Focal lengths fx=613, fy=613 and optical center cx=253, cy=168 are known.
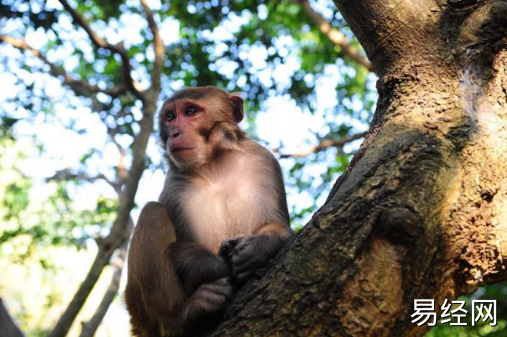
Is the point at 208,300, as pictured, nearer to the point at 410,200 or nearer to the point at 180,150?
the point at 410,200

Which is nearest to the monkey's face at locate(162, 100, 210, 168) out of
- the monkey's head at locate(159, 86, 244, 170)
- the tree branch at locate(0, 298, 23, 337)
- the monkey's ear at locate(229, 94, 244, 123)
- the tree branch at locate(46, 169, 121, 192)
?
the monkey's head at locate(159, 86, 244, 170)

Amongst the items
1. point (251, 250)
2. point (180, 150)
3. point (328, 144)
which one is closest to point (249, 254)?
point (251, 250)

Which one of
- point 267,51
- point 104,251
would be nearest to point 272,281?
point 104,251

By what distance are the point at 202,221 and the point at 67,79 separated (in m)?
5.01

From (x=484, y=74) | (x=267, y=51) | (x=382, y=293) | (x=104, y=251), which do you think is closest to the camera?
(x=382, y=293)

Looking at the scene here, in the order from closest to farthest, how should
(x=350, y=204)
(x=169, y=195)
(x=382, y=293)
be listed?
(x=382, y=293)
(x=350, y=204)
(x=169, y=195)

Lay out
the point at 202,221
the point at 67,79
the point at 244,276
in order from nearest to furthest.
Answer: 1. the point at 244,276
2. the point at 202,221
3. the point at 67,79

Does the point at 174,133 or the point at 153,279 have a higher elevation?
the point at 174,133

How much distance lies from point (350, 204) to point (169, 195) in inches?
79.2

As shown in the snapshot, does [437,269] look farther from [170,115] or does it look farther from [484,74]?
[170,115]

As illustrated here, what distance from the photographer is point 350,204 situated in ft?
9.23

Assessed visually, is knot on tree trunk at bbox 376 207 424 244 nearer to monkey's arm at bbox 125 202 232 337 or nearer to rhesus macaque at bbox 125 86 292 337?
rhesus macaque at bbox 125 86 292 337

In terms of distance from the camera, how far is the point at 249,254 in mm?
3557

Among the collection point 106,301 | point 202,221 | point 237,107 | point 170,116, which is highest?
point 237,107
